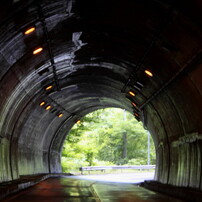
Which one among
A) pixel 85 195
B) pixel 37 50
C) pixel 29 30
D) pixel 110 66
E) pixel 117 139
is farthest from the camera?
pixel 117 139

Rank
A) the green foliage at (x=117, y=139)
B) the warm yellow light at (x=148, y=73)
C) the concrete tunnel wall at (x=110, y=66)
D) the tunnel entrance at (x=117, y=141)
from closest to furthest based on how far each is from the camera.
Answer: the concrete tunnel wall at (x=110, y=66)
the warm yellow light at (x=148, y=73)
the tunnel entrance at (x=117, y=141)
the green foliage at (x=117, y=139)

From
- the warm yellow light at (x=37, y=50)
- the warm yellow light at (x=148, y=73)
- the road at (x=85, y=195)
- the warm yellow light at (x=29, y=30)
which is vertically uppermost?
the warm yellow light at (x=37, y=50)

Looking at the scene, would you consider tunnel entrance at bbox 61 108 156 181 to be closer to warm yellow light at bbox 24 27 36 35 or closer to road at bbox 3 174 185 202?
road at bbox 3 174 185 202

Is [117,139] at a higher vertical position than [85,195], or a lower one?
higher

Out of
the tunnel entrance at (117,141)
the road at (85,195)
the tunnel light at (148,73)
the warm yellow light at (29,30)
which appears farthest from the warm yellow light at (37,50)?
the tunnel entrance at (117,141)

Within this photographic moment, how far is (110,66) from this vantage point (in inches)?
769

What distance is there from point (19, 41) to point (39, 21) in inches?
44.1

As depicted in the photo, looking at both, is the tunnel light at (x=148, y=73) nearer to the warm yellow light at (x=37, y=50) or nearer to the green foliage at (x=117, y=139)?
the warm yellow light at (x=37, y=50)

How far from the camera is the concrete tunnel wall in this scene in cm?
1133

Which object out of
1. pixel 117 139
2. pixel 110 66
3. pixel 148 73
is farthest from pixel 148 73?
pixel 117 139

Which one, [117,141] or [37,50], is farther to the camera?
[117,141]

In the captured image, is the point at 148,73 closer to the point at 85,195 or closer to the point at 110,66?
the point at 110,66

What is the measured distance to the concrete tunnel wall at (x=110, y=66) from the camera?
1133 centimetres

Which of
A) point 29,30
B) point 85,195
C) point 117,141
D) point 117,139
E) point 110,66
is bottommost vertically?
point 85,195
